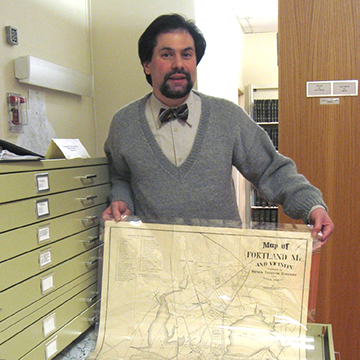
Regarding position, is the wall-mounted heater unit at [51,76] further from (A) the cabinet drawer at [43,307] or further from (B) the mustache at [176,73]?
(A) the cabinet drawer at [43,307]

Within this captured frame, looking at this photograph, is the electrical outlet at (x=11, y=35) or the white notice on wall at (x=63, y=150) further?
the electrical outlet at (x=11, y=35)

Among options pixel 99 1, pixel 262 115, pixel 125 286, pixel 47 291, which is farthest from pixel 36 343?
pixel 262 115

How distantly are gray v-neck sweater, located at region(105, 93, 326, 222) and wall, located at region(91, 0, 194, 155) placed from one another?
2.76 ft

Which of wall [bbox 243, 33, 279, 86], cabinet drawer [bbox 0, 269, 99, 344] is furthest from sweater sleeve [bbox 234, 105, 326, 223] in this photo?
wall [bbox 243, 33, 279, 86]

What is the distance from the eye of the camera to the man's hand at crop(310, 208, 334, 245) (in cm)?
89

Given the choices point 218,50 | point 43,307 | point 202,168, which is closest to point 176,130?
point 202,168

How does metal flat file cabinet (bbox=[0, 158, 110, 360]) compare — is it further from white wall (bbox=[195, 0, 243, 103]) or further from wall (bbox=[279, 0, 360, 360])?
white wall (bbox=[195, 0, 243, 103])

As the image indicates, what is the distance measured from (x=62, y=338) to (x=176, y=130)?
0.69m

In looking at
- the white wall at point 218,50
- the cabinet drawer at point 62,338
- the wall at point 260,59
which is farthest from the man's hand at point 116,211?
the wall at point 260,59

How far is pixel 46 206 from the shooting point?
90 centimetres

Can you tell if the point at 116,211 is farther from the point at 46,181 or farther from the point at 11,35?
the point at 11,35

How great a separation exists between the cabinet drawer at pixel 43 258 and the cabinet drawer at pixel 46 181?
0.43ft

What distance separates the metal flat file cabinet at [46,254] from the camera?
31.3 inches

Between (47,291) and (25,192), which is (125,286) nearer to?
(47,291)
